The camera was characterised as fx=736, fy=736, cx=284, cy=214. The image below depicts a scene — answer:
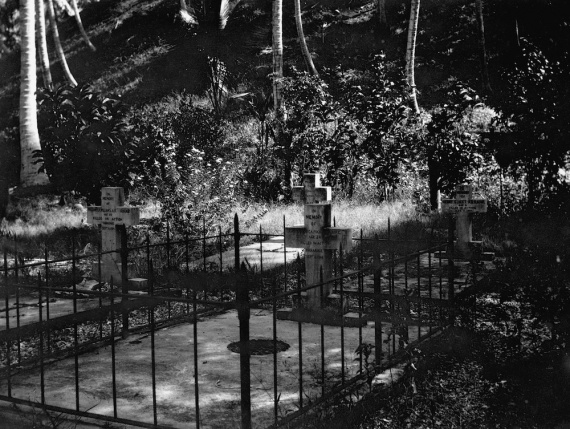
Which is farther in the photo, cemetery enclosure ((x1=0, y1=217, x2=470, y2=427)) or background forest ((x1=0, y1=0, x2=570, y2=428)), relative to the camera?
background forest ((x1=0, y1=0, x2=570, y2=428))

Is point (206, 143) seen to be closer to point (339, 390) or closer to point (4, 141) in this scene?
point (4, 141)

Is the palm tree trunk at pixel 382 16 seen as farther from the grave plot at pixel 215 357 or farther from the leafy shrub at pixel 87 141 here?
the grave plot at pixel 215 357

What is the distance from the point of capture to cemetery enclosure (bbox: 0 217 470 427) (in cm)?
454

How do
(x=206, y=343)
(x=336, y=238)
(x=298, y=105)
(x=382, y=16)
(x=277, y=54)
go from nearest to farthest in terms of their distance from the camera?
(x=206, y=343) < (x=336, y=238) < (x=298, y=105) < (x=277, y=54) < (x=382, y=16)

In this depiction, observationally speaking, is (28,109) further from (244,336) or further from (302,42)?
(244,336)

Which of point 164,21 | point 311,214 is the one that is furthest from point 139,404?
point 164,21

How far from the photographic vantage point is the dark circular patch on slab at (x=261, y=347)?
654 cm

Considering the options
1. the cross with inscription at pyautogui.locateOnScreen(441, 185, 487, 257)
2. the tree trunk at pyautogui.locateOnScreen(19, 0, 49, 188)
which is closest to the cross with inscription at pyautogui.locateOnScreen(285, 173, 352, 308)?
the cross with inscription at pyautogui.locateOnScreen(441, 185, 487, 257)

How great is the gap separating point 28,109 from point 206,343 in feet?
43.3

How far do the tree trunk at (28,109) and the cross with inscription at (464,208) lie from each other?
10.5 m

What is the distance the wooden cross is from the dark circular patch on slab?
341 cm

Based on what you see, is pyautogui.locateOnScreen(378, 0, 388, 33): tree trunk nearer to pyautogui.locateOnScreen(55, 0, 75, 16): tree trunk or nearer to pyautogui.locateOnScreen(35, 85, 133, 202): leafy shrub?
pyautogui.locateOnScreen(55, 0, 75, 16): tree trunk

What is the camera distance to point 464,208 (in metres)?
12.0

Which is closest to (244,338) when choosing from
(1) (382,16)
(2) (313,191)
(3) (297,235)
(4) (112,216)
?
(3) (297,235)
